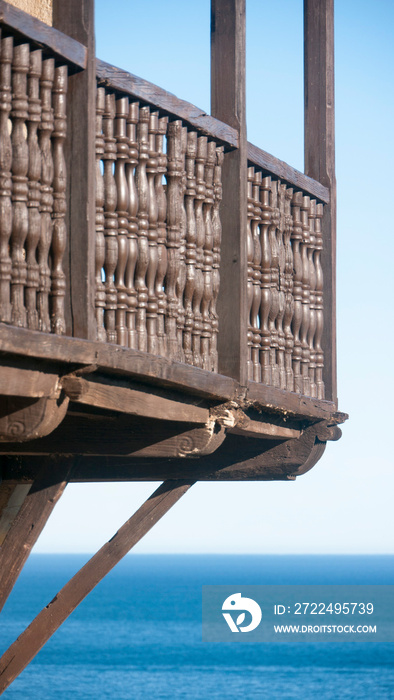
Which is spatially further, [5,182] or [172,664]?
[172,664]

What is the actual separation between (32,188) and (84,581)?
295 centimetres

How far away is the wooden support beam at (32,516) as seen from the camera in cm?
513

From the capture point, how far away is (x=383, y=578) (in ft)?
467

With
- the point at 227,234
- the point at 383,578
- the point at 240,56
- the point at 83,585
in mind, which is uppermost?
the point at 240,56

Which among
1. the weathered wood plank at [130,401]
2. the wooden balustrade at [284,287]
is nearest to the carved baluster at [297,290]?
the wooden balustrade at [284,287]

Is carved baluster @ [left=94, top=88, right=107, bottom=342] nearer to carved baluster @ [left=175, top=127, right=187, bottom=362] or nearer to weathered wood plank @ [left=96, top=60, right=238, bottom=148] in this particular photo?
weathered wood plank @ [left=96, top=60, right=238, bottom=148]

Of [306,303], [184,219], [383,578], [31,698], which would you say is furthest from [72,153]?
[383,578]

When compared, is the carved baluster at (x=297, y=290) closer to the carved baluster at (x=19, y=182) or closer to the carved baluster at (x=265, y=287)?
the carved baluster at (x=265, y=287)

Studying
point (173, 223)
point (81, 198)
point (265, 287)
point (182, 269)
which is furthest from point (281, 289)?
point (81, 198)

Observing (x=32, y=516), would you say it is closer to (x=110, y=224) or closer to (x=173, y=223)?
(x=173, y=223)

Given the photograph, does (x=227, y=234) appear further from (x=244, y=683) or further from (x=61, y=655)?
(x=61, y=655)

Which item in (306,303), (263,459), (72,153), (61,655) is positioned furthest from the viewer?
(61,655)

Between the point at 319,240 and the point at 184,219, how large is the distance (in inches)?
54.6

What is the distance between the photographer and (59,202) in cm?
343
